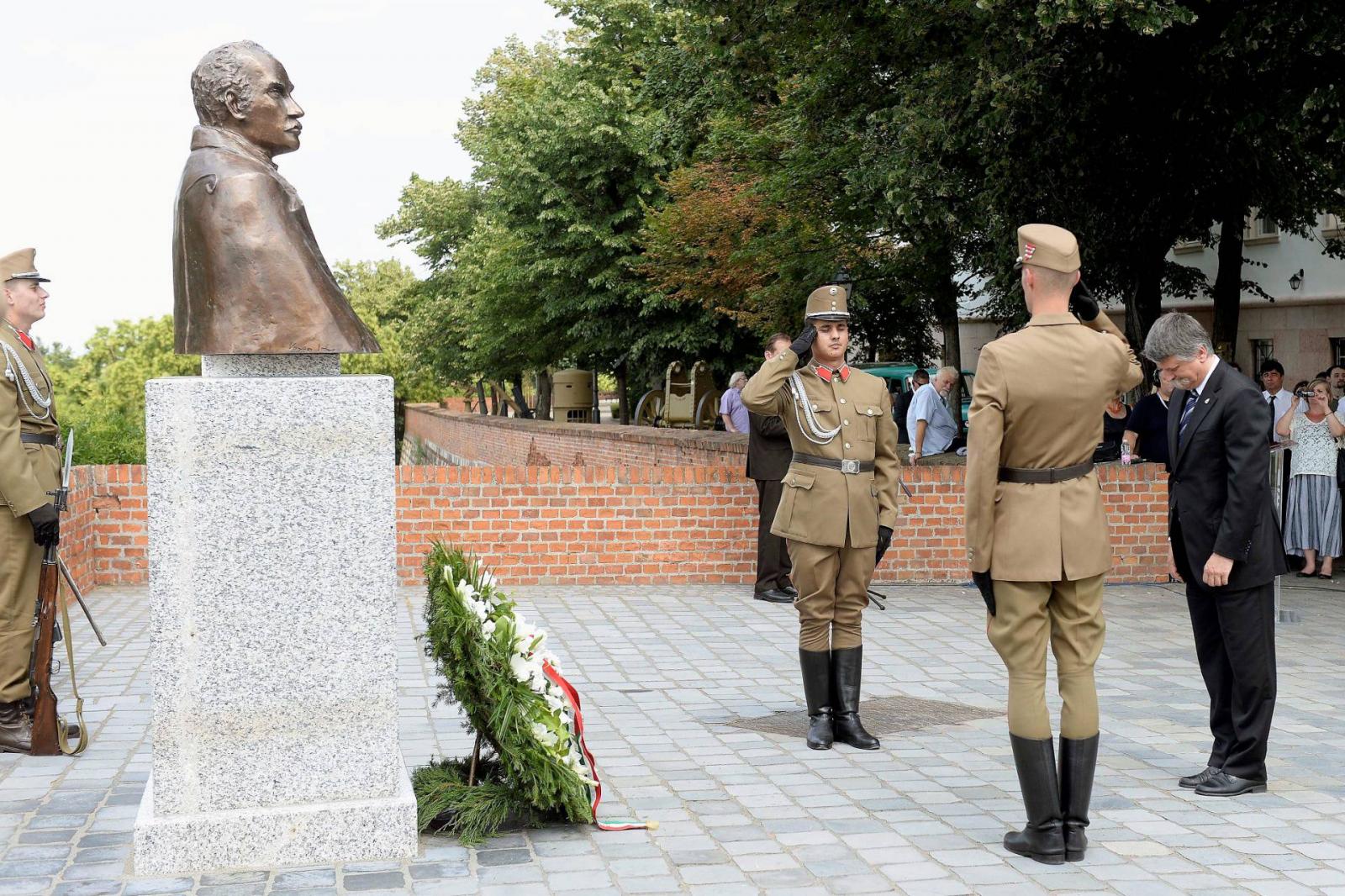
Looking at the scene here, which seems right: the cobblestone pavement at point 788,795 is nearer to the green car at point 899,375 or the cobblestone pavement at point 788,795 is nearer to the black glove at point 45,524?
the black glove at point 45,524

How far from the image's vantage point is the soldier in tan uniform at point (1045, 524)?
17.6 ft

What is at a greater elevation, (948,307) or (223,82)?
(948,307)

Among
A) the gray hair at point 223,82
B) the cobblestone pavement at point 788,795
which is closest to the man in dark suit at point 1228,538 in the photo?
the cobblestone pavement at point 788,795

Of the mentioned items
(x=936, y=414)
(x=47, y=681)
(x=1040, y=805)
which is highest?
(x=936, y=414)

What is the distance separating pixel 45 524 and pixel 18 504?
0.49 feet

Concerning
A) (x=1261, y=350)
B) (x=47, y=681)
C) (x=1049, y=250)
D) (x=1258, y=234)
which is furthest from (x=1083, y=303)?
(x=1261, y=350)

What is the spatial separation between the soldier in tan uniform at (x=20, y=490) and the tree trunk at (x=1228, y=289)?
15093mm

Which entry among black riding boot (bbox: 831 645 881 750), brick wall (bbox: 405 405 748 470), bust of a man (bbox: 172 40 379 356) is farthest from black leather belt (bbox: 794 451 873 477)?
brick wall (bbox: 405 405 748 470)

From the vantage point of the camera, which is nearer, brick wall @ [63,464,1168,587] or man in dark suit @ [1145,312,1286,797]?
man in dark suit @ [1145,312,1286,797]

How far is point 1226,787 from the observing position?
6.18 m

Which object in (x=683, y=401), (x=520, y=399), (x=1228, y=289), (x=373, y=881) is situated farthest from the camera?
(x=520, y=399)

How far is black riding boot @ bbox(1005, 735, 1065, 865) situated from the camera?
208 inches

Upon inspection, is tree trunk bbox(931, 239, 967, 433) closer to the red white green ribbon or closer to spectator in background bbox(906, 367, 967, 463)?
spectator in background bbox(906, 367, 967, 463)

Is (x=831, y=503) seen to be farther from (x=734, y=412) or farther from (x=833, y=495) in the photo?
(x=734, y=412)
